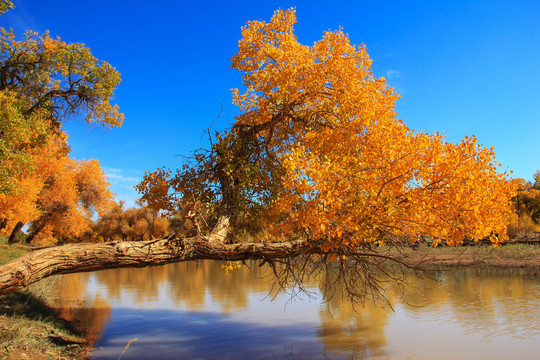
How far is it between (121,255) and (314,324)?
7.73 meters

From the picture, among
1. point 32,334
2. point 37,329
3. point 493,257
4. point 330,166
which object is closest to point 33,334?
point 32,334

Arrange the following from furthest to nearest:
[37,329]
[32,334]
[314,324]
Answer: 1. [314,324]
2. [37,329]
3. [32,334]

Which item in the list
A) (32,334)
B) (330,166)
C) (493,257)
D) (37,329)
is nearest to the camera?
(330,166)

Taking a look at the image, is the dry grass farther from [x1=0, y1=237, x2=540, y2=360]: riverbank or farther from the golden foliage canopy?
the golden foliage canopy

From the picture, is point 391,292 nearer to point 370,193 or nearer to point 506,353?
point 506,353

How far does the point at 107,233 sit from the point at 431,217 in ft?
186

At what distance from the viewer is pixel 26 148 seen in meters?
14.7

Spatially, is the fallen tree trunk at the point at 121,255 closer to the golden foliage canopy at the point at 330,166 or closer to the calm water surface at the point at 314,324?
the golden foliage canopy at the point at 330,166

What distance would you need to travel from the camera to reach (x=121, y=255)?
6.45 meters

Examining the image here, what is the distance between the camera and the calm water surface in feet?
30.4

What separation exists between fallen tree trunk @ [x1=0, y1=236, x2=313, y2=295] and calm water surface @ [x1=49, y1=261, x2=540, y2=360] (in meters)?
3.35

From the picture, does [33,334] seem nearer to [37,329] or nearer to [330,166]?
[37,329]

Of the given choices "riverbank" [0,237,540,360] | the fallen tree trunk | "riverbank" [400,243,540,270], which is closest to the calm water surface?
"riverbank" [0,237,540,360]

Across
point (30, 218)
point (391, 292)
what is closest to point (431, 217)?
point (391, 292)
